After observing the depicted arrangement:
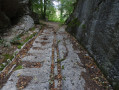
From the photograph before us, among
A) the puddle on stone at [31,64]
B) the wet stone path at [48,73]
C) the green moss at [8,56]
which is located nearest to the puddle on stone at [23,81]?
the wet stone path at [48,73]

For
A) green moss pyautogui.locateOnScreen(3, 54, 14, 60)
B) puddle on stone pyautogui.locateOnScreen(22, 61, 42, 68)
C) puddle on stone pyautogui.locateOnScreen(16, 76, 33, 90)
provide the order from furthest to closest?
green moss pyautogui.locateOnScreen(3, 54, 14, 60)
puddle on stone pyautogui.locateOnScreen(22, 61, 42, 68)
puddle on stone pyautogui.locateOnScreen(16, 76, 33, 90)

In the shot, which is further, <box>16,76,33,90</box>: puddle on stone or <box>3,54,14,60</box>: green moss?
<box>3,54,14,60</box>: green moss

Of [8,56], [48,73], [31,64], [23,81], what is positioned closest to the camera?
[23,81]

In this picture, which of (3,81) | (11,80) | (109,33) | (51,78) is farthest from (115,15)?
(3,81)

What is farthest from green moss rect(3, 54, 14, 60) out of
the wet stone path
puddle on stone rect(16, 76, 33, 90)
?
puddle on stone rect(16, 76, 33, 90)

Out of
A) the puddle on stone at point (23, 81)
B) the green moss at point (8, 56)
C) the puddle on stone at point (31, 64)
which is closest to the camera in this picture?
the puddle on stone at point (23, 81)

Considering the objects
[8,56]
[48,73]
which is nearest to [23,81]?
[48,73]

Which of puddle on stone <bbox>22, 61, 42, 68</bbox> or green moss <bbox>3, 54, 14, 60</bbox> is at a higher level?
green moss <bbox>3, 54, 14, 60</bbox>

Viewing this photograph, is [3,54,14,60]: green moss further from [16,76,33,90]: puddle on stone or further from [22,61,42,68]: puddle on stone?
[16,76,33,90]: puddle on stone

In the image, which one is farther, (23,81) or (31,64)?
(31,64)

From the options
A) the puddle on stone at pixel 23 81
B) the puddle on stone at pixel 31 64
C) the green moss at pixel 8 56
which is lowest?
the puddle on stone at pixel 23 81

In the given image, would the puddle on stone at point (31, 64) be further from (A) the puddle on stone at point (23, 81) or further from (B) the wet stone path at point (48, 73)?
(A) the puddle on stone at point (23, 81)

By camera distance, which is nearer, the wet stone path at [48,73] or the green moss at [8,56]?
the wet stone path at [48,73]

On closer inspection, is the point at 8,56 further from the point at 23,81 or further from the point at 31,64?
the point at 23,81
